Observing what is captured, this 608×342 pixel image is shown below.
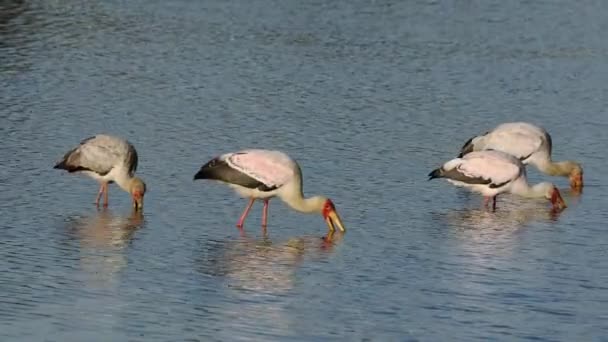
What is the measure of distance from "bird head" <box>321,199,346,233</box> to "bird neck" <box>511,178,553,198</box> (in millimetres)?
3151

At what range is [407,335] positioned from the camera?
14.3m

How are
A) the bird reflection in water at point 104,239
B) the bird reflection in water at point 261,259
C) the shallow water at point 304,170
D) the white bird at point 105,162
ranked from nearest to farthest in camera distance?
the shallow water at point 304,170 < the bird reflection in water at point 261,259 < the bird reflection in water at point 104,239 < the white bird at point 105,162

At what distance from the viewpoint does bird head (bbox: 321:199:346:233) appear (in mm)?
18938

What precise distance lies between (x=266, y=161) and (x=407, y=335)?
5307 mm

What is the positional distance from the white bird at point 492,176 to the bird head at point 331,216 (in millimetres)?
2444

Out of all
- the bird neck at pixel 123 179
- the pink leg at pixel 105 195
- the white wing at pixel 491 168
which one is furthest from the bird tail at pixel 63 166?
the white wing at pixel 491 168

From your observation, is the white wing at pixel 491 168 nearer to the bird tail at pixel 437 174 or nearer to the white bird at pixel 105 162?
the bird tail at pixel 437 174

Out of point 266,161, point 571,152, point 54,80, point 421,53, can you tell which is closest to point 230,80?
point 54,80

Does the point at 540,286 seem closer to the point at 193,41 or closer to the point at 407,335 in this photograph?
the point at 407,335

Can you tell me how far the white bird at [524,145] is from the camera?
23.0 meters

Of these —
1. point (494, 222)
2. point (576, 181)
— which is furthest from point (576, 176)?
point (494, 222)

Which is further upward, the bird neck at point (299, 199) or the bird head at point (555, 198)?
the bird neck at point (299, 199)

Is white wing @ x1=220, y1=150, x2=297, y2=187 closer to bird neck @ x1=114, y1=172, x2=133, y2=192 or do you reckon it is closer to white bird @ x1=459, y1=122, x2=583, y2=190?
bird neck @ x1=114, y1=172, x2=133, y2=192

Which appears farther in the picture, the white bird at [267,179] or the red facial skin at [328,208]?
the white bird at [267,179]
